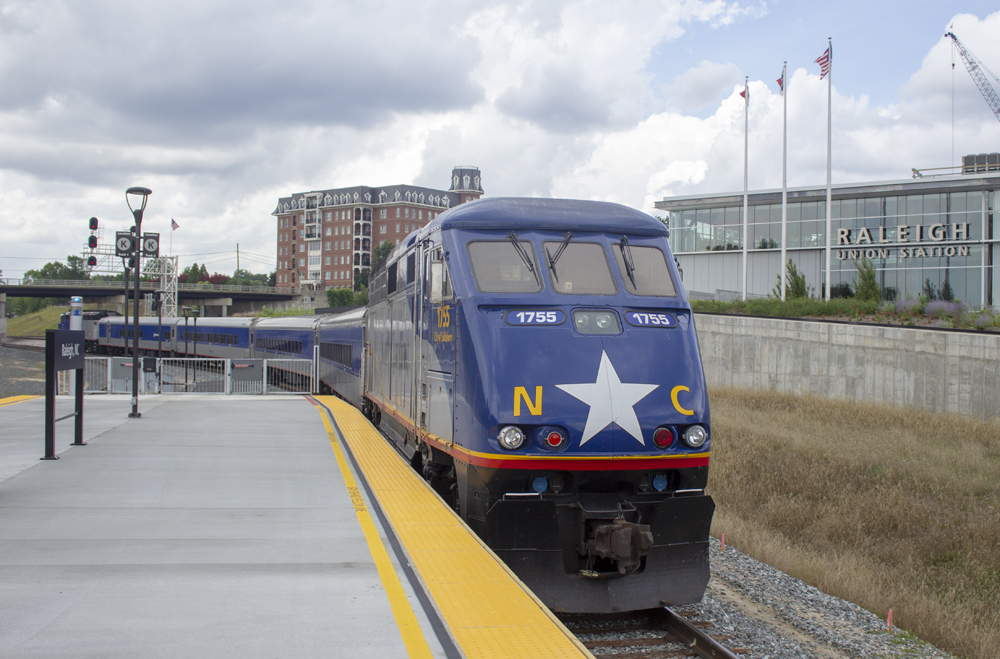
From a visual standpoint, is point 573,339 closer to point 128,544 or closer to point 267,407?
point 128,544

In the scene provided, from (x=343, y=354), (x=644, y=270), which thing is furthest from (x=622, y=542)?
(x=343, y=354)

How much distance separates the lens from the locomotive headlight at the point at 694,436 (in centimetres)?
657

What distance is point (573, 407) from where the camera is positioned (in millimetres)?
6293

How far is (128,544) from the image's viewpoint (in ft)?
20.2

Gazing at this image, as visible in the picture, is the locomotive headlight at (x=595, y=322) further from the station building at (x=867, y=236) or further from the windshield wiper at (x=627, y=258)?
the station building at (x=867, y=236)

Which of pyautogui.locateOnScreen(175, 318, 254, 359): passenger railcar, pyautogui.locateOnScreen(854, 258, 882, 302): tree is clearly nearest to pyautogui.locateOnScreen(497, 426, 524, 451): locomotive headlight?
pyautogui.locateOnScreen(854, 258, 882, 302): tree

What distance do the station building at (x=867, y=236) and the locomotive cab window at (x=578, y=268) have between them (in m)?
32.1

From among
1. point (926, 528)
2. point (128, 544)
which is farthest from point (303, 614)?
point (926, 528)

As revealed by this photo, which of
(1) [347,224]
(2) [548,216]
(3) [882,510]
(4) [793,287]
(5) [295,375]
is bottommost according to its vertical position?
(3) [882,510]

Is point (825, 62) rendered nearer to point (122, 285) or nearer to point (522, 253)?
point (522, 253)

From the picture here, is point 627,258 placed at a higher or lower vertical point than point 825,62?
lower

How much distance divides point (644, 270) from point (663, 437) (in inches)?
71.9

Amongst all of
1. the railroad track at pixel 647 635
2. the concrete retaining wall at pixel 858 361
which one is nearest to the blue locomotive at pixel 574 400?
the railroad track at pixel 647 635

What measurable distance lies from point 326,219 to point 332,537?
127 metres
